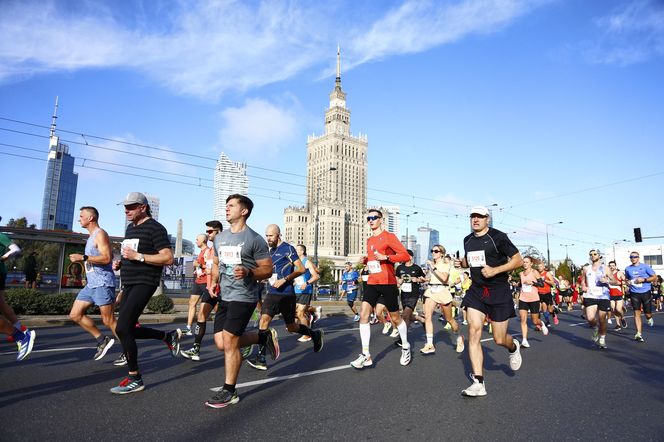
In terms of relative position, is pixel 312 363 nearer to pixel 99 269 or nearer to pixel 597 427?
pixel 99 269

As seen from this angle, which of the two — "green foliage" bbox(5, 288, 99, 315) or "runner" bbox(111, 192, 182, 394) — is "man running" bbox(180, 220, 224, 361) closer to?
"runner" bbox(111, 192, 182, 394)

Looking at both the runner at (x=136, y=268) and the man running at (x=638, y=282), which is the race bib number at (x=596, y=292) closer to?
the man running at (x=638, y=282)

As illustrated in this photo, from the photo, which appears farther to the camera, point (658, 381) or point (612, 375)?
point (612, 375)

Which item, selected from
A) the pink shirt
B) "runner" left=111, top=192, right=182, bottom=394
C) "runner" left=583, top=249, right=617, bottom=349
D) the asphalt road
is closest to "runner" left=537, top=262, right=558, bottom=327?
the pink shirt

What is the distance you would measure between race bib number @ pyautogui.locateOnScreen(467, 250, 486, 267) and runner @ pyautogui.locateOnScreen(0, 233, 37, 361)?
17.9 ft

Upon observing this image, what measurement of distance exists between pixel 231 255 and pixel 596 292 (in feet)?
27.6

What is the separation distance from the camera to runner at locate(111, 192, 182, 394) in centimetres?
493

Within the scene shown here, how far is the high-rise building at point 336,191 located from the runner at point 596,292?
460ft

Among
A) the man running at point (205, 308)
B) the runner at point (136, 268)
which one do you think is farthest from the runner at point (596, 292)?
the runner at point (136, 268)

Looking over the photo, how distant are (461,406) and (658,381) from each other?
3.27 m

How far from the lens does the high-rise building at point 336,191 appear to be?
504ft

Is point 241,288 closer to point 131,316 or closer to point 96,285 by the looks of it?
point 131,316

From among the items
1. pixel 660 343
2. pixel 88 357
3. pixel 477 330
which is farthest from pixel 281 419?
pixel 660 343

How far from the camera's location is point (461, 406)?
4566mm
